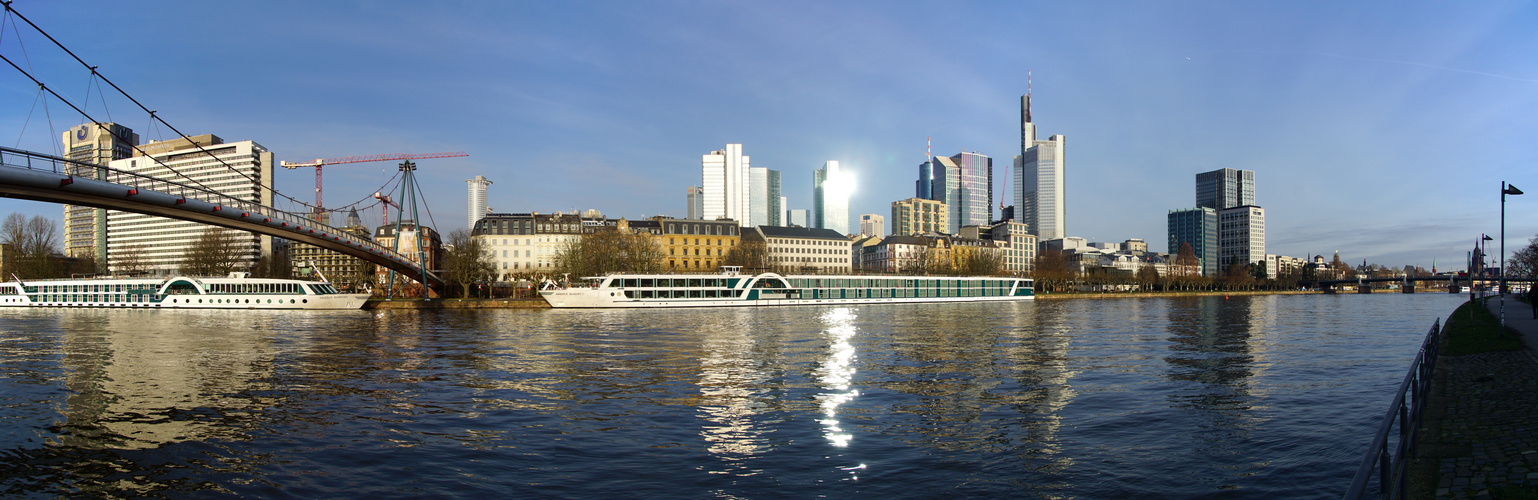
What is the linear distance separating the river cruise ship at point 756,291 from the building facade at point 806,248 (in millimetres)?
55188

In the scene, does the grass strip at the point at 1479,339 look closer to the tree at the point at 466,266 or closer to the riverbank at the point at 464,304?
the riverbank at the point at 464,304

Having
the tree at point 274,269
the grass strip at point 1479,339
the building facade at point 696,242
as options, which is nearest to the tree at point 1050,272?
the building facade at point 696,242

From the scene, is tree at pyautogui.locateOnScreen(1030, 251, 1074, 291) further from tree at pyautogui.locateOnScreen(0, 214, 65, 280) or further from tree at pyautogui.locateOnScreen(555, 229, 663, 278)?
tree at pyautogui.locateOnScreen(0, 214, 65, 280)

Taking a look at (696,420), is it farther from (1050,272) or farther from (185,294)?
(1050,272)

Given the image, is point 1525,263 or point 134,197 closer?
point 134,197

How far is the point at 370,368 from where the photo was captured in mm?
22016

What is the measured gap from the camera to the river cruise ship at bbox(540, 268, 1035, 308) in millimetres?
64062

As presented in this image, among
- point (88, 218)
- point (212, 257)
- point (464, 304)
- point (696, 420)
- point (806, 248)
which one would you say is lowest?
point (464, 304)

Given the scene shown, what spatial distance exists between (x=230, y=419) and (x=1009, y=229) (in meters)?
184

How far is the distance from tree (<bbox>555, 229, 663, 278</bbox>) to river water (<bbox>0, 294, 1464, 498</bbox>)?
5684 cm

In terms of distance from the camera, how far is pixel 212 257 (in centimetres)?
9506

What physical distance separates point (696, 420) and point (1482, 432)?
1141 centimetres

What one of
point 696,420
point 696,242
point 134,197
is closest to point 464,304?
point 134,197

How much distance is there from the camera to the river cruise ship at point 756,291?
64062mm
